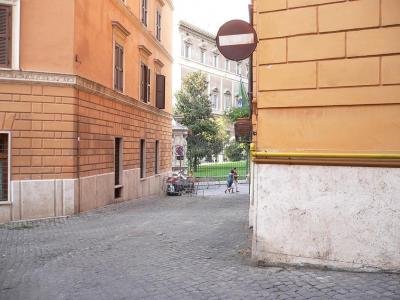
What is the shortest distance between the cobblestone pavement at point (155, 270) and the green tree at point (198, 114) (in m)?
28.3

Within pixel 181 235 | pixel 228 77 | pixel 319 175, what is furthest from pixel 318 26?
pixel 228 77

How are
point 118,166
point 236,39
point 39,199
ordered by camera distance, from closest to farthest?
point 236,39 → point 39,199 → point 118,166

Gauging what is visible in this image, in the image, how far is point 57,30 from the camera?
1379cm

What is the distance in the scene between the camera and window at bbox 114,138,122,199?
18453mm

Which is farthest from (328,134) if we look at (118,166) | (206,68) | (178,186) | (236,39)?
(206,68)

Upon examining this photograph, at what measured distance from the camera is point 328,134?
21.2ft

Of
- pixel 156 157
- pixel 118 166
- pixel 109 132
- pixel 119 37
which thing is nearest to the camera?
pixel 109 132

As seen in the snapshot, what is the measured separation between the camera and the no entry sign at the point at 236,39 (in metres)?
6.86

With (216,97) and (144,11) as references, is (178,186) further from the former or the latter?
(216,97)

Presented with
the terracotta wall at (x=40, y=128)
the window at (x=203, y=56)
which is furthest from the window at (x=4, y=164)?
the window at (x=203, y=56)

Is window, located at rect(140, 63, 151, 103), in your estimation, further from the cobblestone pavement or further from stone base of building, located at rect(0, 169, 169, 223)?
the cobblestone pavement

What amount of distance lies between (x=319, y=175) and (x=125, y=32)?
1411cm

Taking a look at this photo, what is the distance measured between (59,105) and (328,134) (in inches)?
367

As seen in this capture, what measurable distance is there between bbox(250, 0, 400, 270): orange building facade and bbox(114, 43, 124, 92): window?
39.1ft
